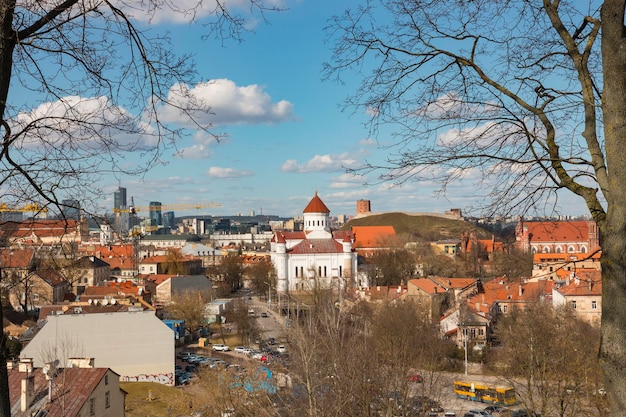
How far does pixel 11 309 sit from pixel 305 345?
40.7 metres

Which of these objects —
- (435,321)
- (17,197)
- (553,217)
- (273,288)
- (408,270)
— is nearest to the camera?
(17,197)

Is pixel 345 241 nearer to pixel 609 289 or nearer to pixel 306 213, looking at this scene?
pixel 306 213

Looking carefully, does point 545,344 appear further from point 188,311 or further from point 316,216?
point 316,216

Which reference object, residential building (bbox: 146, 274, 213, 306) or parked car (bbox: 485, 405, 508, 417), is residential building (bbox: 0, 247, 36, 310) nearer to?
parked car (bbox: 485, 405, 508, 417)

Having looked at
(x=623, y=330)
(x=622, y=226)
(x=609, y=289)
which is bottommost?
(x=623, y=330)

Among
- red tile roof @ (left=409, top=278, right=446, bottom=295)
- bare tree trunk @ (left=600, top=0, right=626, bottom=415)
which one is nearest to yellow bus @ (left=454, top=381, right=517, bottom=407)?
red tile roof @ (left=409, top=278, right=446, bottom=295)

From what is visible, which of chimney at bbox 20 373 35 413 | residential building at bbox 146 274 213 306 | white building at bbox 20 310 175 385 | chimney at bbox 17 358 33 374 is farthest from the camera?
residential building at bbox 146 274 213 306

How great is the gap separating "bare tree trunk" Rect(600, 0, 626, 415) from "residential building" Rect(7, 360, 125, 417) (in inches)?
558

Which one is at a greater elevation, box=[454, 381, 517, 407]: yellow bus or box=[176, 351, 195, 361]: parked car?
box=[454, 381, 517, 407]: yellow bus

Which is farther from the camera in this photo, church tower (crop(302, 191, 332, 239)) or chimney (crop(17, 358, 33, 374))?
church tower (crop(302, 191, 332, 239))

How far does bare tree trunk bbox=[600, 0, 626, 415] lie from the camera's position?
358 centimetres

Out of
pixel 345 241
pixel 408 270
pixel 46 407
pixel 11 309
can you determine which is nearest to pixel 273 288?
pixel 345 241

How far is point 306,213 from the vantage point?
70.2m

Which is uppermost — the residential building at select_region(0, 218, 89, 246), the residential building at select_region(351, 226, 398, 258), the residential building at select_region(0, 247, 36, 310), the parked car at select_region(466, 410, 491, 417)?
the residential building at select_region(0, 218, 89, 246)
